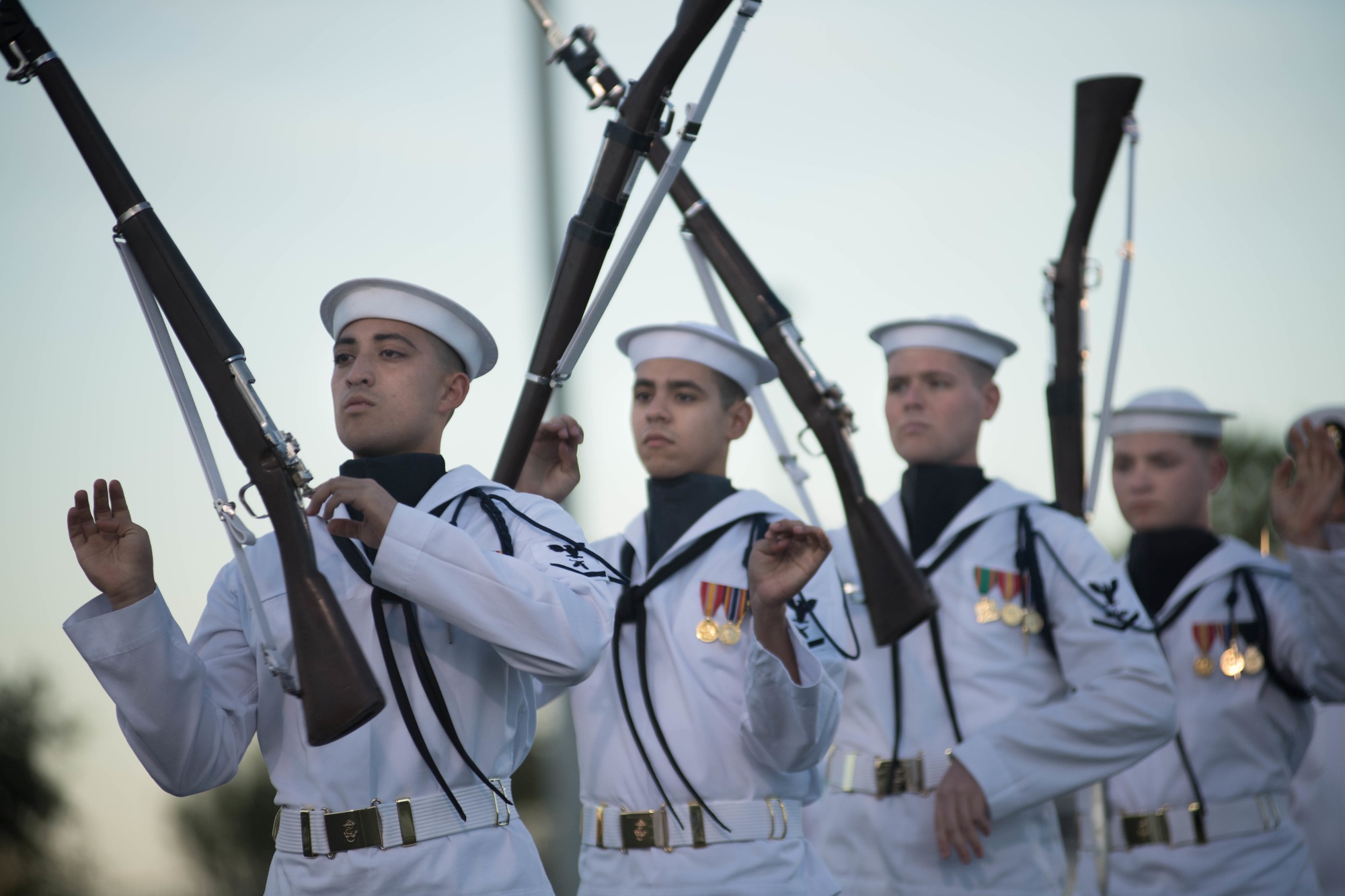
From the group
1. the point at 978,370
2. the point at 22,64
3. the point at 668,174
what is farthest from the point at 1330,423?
the point at 22,64

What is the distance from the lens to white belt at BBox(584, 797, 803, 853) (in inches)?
167

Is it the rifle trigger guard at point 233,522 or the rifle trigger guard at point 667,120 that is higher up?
the rifle trigger guard at point 667,120

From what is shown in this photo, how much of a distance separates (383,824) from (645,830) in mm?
1344

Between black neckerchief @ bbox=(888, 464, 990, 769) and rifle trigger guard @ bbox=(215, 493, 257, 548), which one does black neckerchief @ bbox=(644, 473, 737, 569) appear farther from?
rifle trigger guard @ bbox=(215, 493, 257, 548)

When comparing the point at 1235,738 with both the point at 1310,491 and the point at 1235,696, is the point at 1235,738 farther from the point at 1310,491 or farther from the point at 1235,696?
the point at 1310,491

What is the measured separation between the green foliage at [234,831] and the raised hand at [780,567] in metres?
3.09

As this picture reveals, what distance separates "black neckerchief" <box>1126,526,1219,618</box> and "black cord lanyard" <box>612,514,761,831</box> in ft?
8.75

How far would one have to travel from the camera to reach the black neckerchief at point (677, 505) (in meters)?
4.78

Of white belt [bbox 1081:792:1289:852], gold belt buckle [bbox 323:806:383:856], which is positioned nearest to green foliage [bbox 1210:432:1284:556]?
white belt [bbox 1081:792:1289:852]

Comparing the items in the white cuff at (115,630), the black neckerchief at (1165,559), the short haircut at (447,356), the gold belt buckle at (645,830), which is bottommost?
the gold belt buckle at (645,830)

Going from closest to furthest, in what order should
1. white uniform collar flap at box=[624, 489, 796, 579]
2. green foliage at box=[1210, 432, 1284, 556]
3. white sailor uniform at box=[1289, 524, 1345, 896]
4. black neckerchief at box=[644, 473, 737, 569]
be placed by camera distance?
white uniform collar flap at box=[624, 489, 796, 579] < black neckerchief at box=[644, 473, 737, 569] < white sailor uniform at box=[1289, 524, 1345, 896] < green foliage at box=[1210, 432, 1284, 556]

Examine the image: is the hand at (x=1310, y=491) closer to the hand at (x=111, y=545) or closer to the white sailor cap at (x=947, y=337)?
the white sailor cap at (x=947, y=337)

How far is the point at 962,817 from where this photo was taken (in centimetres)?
474

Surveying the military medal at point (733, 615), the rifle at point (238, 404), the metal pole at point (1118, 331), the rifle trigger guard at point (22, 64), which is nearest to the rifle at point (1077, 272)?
the metal pole at point (1118, 331)
